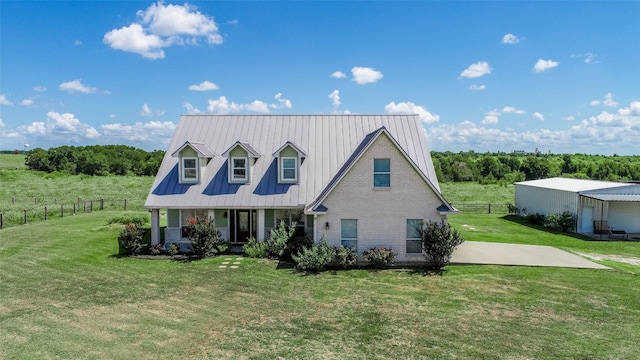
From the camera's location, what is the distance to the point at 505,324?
499 inches

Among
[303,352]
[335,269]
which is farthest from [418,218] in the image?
[303,352]

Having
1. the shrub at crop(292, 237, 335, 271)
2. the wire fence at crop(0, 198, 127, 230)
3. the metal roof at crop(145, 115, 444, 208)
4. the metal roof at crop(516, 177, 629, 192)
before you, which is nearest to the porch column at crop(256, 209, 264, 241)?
the metal roof at crop(145, 115, 444, 208)

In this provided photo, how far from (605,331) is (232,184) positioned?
A: 17.9 m

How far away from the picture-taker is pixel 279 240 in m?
20.6

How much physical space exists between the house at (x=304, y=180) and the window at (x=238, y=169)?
0.19ft

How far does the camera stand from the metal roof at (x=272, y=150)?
72.3ft

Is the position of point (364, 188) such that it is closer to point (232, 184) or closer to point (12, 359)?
point (232, 184)

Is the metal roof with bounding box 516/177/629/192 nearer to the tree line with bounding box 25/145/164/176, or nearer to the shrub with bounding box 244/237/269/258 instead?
the shrub with bounding box 244/237/269/258

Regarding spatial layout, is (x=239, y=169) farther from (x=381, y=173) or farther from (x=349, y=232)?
(x=381, y=173)

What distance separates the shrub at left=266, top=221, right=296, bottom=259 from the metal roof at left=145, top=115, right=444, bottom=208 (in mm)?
1357

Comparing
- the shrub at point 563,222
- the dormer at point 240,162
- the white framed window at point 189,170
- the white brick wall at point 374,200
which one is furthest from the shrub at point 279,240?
→ the shrub at point 563,222

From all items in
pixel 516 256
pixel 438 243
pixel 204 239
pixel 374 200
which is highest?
pixel 374 200

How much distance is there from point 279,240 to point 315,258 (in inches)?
108

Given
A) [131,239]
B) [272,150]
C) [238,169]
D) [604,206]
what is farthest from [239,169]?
[604,206]
